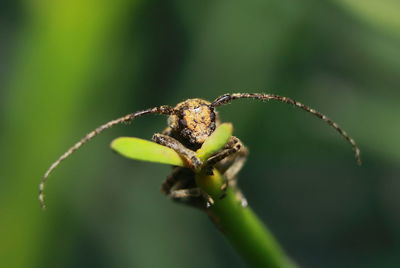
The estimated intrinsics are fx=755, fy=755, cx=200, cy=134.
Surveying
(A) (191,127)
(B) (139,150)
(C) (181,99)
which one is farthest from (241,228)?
(C) (181,99)

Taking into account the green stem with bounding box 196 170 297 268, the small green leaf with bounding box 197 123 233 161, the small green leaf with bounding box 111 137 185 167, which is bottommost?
the green stem with bounding box 196 170 297 268

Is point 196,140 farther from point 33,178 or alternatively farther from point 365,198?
point 365,198

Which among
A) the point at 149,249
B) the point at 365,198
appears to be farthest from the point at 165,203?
the point at 365,198

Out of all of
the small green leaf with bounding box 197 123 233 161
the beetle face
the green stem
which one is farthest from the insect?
the small green leaf with bounding box 197 123 233 161

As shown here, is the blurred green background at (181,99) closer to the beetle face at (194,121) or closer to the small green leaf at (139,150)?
the beetle face at (194,121)

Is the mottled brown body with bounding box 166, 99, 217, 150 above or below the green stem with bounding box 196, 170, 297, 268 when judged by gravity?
above

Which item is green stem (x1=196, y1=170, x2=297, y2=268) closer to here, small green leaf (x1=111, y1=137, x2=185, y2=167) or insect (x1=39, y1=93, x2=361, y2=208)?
insect (x1=39, y1=93, x2=361, y2=208)

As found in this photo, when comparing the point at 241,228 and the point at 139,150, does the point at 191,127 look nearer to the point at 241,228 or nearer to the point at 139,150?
the point at 241,228
